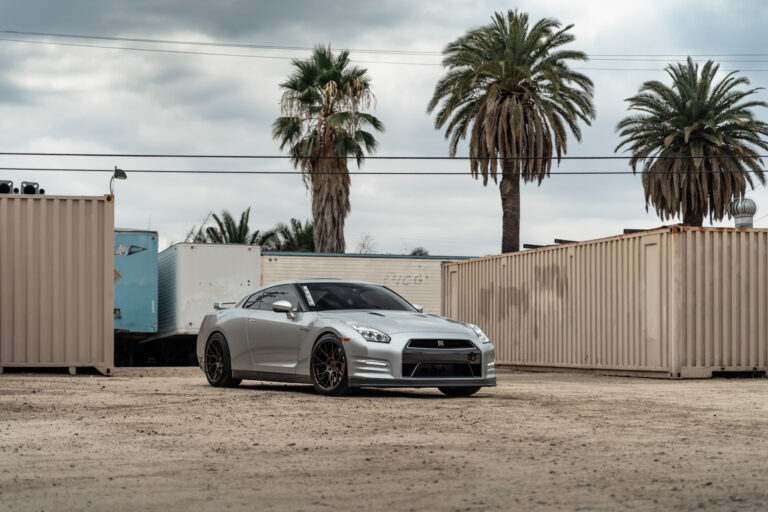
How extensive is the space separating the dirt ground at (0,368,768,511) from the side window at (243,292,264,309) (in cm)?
171

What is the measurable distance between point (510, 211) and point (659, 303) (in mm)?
16728

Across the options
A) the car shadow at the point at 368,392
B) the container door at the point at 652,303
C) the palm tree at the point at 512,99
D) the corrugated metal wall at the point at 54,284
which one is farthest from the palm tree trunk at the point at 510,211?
the car shadow at the point at 368,392

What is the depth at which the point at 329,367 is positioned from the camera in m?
11.8

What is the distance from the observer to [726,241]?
18.8m

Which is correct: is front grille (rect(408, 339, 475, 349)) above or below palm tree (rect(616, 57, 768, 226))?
below

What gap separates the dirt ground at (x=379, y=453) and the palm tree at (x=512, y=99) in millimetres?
22944

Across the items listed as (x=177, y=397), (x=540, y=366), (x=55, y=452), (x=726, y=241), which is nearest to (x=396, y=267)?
(x=540, y=366)

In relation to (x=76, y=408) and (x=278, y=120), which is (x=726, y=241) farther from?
(x=278, y=120)

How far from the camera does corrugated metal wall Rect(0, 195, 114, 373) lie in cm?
1764

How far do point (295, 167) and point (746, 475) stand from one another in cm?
3586

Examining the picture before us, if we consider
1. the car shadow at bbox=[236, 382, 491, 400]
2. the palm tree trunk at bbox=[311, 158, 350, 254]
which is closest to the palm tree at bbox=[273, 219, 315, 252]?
the palm tree trunk at bbox=[311, 158, 350, 254]

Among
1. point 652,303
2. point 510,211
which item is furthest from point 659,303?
point 510,211

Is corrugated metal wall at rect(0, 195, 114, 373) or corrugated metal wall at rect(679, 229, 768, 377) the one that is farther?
corrugated metal wall at rect(679, 229, 768, 377)

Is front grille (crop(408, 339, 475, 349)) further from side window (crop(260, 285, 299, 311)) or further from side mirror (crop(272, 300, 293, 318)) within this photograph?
side window (crop(260, 285, 299, 311))
